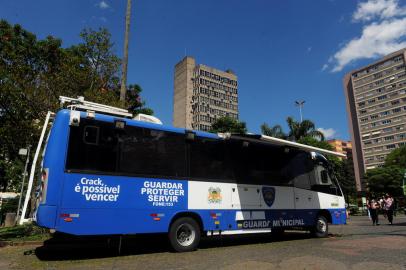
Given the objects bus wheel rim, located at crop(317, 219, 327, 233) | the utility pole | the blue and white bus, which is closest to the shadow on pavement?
the blue and white bus

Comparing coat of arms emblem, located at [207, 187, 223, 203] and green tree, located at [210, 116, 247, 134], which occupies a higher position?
green tree, located at [210, 116, 247, 134]

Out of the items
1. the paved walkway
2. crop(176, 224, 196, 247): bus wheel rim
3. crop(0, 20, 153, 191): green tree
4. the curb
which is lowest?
the paved walkway

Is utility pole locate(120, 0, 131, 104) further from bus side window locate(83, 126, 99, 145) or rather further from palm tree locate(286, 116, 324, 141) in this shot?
palm tree locate(286, 116, 324, 141)

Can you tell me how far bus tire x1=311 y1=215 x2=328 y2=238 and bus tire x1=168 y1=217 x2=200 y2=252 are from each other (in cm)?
533

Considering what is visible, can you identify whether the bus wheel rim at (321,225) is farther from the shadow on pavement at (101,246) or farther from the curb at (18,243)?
the curb at (18,243)

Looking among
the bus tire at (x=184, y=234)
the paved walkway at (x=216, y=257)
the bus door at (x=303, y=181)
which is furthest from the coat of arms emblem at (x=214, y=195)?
the bus door at (x=303, y=181)

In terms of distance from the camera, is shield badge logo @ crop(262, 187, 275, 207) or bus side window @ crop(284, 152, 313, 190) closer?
shield badge logo @ crop(262, 187, 275, 207)

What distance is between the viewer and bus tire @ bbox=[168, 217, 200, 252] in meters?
8.89

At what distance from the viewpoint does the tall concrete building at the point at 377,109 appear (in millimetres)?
111875

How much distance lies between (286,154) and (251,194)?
7.43ft

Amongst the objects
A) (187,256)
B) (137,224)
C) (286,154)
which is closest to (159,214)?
(137,224)

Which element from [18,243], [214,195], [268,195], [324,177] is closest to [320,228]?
[324,177]

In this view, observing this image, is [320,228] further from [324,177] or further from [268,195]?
[268,195]

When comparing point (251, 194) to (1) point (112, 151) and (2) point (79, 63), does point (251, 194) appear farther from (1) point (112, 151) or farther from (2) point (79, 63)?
(2) point (79, 63)
